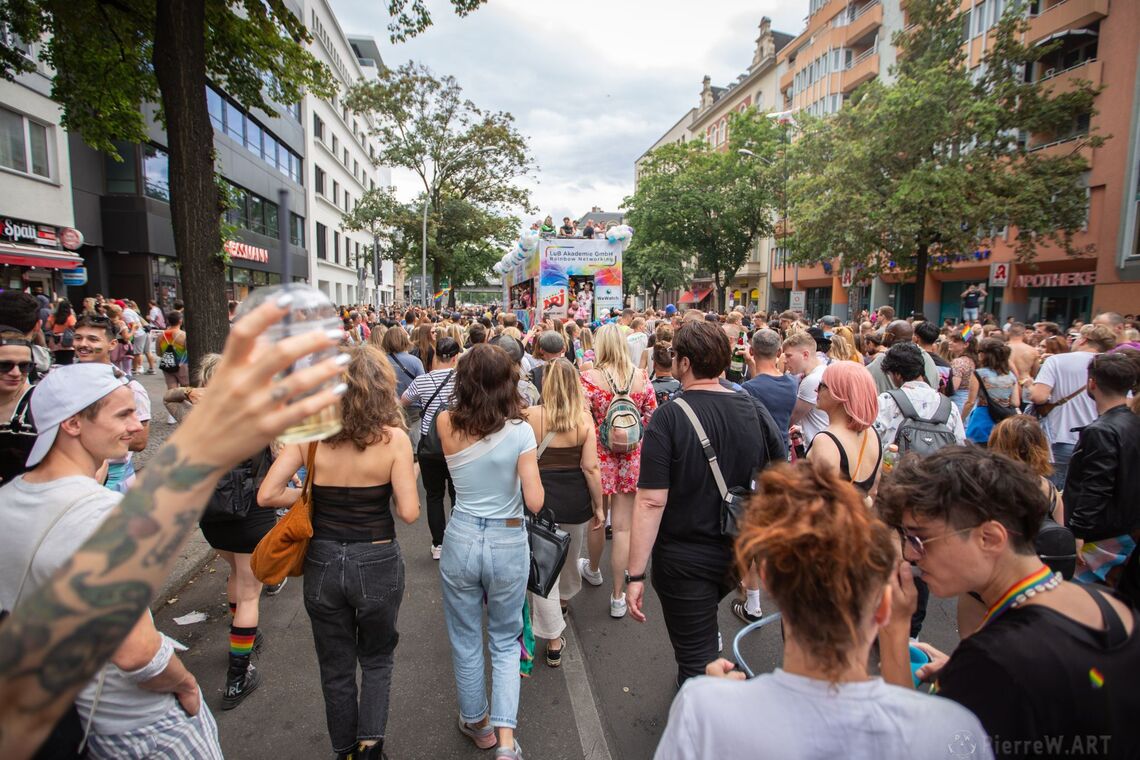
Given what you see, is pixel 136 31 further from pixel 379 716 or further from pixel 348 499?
pixel 379 716

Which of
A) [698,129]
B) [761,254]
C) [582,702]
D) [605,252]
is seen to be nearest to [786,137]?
[761,254]

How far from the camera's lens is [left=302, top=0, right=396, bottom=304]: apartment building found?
116 ft

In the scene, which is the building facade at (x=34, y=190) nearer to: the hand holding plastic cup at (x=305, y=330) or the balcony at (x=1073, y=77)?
the hand holding plastic cup at (x=305, y=330)

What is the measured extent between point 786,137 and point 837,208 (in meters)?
16.1

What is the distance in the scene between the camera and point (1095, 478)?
2.95 meters

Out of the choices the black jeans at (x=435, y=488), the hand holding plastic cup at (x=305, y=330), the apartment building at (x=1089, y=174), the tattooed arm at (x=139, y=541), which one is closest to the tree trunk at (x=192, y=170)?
the black jeans at (x=435, y=488)

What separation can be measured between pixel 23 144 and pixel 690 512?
784 inches

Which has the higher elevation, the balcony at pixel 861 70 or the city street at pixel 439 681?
the balcony at pixel 861 70

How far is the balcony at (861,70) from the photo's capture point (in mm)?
30641

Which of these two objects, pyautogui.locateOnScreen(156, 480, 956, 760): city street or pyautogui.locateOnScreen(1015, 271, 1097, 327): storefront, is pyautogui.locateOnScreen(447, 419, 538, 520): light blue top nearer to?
pyautogui.locateOnScreen(156, 480, 956, 760): city street

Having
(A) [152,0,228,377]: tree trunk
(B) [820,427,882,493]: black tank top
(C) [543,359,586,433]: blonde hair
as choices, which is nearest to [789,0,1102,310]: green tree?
(B) [820,427,882,493]: black tank top

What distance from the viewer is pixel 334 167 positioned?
135 feet

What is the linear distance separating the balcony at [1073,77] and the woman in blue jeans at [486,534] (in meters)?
24.2

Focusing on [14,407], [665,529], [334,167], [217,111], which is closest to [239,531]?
[14,407]
